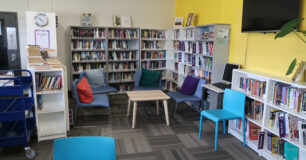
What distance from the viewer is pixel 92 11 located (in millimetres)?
6906

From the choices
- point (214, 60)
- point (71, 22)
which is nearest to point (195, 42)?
point (214, 60)

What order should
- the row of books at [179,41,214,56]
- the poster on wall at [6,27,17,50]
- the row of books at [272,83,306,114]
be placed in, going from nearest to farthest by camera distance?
the row of books at [272,83,306,114]
the row of books at [179,41,214,56]
the poster on wall at [6,27,17,50]

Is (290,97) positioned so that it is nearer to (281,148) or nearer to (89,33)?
(281,148)

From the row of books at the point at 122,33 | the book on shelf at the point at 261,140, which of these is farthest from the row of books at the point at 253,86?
the row of books at the point at 122,33

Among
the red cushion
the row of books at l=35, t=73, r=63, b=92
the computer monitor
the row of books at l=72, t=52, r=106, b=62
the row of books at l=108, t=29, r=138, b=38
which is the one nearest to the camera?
the row of books at l=35, t=73, r=63, b=92

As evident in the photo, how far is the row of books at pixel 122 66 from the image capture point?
23.0ft

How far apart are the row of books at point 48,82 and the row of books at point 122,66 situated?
122 inches

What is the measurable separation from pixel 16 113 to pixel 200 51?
12.6ft

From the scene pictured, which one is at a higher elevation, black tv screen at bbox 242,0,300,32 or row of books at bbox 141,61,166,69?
black tv screen at bbox 242,0,300,32

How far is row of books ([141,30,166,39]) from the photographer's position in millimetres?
7245

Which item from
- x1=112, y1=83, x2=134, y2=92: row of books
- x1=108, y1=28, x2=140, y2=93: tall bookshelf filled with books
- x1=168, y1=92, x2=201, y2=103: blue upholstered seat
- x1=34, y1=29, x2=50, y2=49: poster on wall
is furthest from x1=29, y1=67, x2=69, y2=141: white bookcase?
x1=112, y1=83, x2=134, y2=92: row of books

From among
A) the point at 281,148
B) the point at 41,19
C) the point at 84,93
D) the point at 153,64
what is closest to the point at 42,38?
the point at 41,19

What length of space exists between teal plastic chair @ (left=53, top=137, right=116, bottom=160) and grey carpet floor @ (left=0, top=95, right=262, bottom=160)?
1710 millimetres

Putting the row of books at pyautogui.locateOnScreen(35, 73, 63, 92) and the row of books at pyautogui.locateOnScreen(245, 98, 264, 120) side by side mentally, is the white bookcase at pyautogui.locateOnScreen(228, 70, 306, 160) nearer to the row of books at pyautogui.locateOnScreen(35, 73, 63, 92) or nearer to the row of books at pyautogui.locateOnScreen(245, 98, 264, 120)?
the row of books at pyautogui.locateOnScreen(245, 98, 264, 120)
